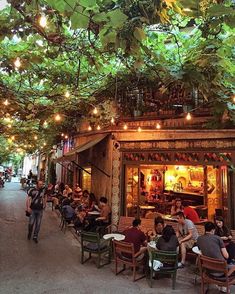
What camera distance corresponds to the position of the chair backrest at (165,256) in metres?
6.22

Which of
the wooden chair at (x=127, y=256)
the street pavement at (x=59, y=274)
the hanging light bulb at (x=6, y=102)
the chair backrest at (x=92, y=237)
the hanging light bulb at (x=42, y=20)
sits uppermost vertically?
the hanging light bulb at (x=6, y=102)

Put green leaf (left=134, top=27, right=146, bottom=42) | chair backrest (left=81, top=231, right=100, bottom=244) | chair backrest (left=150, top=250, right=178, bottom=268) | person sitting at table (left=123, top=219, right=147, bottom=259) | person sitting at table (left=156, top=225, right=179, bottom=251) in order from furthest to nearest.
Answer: chair backrest (left=81, top=231, right=100, bottom=244), person sitting at table (left=123, top=219, right=147, bottom=259), person sitting at table (left=156, top=225, right=179, bottom=251), chair backrest (left=150, top=250, right=178, bottom=268), green leaf (left=134, top=27, right=146, bottom=42)

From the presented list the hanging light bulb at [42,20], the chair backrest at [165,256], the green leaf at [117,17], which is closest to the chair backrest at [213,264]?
the chair backrest at [165,256]

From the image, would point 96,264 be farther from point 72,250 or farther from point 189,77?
point 189,77

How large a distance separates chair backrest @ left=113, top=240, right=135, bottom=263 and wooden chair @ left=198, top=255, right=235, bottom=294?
1.53 metres

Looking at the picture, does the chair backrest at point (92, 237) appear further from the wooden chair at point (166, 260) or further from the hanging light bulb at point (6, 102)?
the hanging light bulb at point (6, 102)

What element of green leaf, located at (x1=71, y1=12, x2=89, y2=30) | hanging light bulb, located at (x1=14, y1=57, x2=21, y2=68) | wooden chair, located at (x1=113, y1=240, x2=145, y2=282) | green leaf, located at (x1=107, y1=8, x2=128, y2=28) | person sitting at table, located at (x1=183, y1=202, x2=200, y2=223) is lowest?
wooden chair, located at (x1=113, y1=240, x2=145, y2=282)

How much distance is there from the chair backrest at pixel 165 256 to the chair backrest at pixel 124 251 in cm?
57

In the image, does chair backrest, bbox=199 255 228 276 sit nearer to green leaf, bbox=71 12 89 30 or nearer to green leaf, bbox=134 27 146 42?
green leaf, bbox=134 27 146 42

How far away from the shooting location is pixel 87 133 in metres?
13.6

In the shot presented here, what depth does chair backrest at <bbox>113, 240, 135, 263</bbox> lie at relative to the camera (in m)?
6.65

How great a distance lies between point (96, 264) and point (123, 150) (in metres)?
4.30

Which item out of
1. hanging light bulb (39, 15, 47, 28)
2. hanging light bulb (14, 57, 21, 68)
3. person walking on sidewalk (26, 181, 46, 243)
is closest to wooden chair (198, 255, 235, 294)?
hanging light bulb (39, 15, 47, 28)

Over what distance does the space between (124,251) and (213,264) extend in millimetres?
2046
